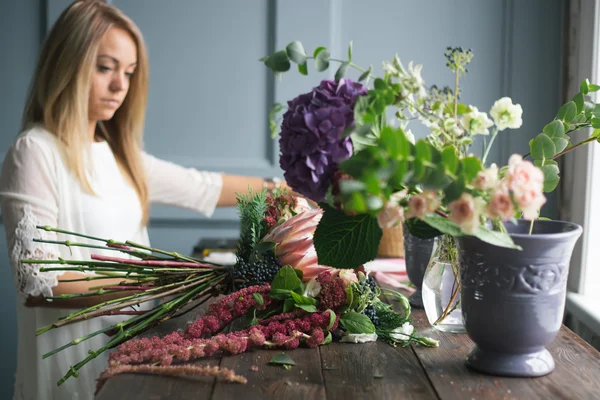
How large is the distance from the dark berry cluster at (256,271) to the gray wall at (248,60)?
1774mm

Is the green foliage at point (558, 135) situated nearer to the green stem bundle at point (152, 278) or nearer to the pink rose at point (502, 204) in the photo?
the pink rose at point (502, 204)

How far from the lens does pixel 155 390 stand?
0.87 meters

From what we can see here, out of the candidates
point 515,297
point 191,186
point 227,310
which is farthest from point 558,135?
point 191,186

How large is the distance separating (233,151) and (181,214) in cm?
35

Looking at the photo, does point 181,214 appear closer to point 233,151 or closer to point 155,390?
point 233,151

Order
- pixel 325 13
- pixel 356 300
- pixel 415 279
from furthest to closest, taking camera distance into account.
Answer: pixel 325 13, pixel 415 279, pixel 356 300

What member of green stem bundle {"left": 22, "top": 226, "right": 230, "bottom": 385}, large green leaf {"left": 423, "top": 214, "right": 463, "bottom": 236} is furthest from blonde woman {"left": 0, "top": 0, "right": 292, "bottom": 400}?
large green leaf {"left": 423, "top": 214, "right": 463, "bottom": 236}

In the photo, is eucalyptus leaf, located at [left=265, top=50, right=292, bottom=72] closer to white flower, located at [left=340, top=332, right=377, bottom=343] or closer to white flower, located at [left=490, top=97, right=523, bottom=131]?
white flower, located at [left=490, top=97, right=523, bottom=131]

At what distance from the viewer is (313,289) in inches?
43.6

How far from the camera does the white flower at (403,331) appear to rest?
3.51 feet

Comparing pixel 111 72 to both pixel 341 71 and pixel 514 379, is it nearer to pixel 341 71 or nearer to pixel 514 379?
pixel 341 71

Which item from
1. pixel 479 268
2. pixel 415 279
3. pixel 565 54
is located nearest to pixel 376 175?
pixel 479 268

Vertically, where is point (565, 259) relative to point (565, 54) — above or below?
below

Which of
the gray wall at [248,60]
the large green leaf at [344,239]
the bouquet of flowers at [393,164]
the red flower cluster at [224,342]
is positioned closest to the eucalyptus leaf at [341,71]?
the bouquet of flowers at [393,164]
